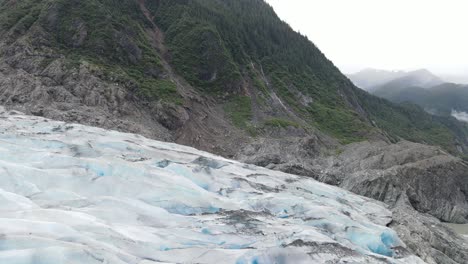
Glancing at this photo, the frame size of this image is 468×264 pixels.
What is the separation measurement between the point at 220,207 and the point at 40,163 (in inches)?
352

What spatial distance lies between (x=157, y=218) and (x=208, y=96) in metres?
58.6

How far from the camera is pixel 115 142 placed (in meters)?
28.6

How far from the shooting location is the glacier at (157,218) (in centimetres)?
1052

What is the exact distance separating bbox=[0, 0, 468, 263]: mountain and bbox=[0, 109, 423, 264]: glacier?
1.49 m

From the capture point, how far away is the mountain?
4172 cm

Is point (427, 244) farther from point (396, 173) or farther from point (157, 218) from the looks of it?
point (396, 173)

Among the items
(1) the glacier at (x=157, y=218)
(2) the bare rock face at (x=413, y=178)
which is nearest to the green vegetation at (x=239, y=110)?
(2) the bare rock face at (x=413, y=178)

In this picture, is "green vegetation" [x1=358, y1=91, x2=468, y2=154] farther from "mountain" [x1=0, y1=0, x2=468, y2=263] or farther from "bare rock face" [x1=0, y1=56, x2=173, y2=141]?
"bare rock face" [x1=0, y1=56, x2=173, y2=141]

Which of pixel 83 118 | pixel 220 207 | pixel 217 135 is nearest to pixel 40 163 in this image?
pixel 220 207

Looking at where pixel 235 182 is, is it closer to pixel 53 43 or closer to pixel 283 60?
pixel 53 43

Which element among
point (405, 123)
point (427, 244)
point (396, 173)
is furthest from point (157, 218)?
point (405, 123)

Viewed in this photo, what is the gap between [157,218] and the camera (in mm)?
14906

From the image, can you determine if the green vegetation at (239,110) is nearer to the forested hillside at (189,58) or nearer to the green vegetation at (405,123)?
the forested hillside at (189,58)

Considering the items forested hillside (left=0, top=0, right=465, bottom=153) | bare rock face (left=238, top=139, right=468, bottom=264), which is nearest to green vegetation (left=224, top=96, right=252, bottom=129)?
forested hillside (left=0, top=0, right=465, bottom=153)
